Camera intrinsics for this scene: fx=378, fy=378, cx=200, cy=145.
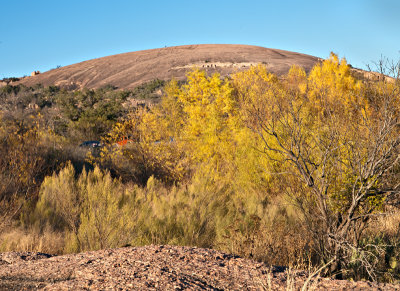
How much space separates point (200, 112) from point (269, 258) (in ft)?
36.2

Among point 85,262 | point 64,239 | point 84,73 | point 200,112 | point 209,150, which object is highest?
point 84,73

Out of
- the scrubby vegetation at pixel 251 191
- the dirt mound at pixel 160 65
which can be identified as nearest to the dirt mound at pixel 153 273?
the scrubby vegetation at pixel 251 191

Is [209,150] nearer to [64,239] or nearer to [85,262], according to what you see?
[64,239]

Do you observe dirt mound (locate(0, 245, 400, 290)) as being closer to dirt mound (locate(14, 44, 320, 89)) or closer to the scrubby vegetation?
the scrubby vegetation

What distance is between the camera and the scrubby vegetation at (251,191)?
576cm

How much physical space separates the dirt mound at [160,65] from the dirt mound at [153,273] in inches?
2479

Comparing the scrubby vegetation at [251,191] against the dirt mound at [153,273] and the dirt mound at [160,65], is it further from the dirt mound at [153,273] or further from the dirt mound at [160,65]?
the dirt mound at [160,65]

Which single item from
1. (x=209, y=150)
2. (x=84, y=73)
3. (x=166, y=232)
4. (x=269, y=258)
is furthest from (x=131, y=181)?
(x=84, y=73)

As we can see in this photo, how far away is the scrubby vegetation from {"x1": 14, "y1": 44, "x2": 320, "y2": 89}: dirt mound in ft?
176

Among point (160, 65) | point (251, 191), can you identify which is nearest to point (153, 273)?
point (251, 191)

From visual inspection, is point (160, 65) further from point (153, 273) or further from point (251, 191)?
point (153, 273)

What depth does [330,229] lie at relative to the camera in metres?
5.86

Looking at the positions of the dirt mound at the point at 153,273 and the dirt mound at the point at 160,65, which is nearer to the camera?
the dirt mound at the point at 153,273

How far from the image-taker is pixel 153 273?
3721mm
